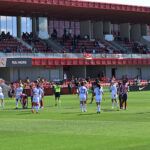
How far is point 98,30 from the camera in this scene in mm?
90938

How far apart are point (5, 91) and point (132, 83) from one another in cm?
2242

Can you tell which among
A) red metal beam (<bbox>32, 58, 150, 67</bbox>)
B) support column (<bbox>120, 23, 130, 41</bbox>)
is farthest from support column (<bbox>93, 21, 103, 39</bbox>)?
red metal beam (<bbox>32, 58, 150, 67</bbox>)

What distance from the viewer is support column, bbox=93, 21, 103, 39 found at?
9062 cm

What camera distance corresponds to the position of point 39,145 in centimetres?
1772

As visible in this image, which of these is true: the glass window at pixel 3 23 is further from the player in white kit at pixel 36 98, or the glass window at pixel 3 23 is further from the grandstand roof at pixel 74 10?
the player in white kit at pixel 36 98

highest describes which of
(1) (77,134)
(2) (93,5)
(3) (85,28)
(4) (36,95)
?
(2) (93,5)

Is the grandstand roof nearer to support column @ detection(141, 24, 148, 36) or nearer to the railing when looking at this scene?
support column @ detection(141, 24, 148, 36)

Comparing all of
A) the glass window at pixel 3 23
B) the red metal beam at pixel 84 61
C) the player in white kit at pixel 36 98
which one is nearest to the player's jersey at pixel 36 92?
the player in white kit at pixel 36 98

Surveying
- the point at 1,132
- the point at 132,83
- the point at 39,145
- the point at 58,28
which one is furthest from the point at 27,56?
the point at 39,145

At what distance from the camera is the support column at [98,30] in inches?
3568

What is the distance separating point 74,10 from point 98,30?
13.8 m

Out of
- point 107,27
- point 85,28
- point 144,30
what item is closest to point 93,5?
point 85,28

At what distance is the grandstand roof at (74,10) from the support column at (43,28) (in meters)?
1.16

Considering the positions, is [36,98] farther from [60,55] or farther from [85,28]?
[85,28]
